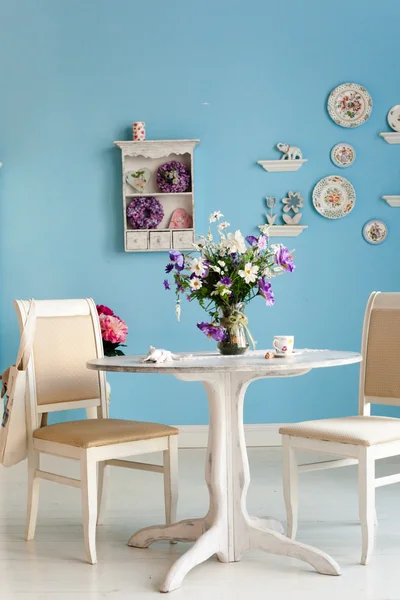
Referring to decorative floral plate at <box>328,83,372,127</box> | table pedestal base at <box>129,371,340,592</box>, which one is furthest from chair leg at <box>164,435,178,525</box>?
decorative floral plate at <box>328,83,372,127</box>

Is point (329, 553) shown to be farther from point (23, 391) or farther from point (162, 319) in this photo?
point (162, 319)

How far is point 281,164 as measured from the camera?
467 cm

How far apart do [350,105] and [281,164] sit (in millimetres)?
500

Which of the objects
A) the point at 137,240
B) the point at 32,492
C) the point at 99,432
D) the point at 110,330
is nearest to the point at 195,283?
the point at 99,432

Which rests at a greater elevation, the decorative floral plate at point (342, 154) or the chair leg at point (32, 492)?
the decorative floral plate at point (342, 154)

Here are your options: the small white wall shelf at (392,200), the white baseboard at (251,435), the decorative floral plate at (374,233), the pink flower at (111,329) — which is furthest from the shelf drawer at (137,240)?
the small white wall shelf at (392,200)

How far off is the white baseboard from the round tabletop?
1.88 m

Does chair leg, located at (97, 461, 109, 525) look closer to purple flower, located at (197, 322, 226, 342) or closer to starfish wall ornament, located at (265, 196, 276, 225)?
purple flower, located at (197, 322, 226, 342)

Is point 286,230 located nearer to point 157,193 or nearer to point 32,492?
point 157,193

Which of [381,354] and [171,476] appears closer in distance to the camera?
[171,476]

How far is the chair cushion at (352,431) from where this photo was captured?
2729 millimetres

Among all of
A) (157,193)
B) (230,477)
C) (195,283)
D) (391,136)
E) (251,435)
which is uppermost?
(391,136)

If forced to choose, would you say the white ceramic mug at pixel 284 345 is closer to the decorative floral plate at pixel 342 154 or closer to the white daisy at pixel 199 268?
the white daisy at pixel 199 268

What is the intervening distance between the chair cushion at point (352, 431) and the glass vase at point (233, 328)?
0.33 m
